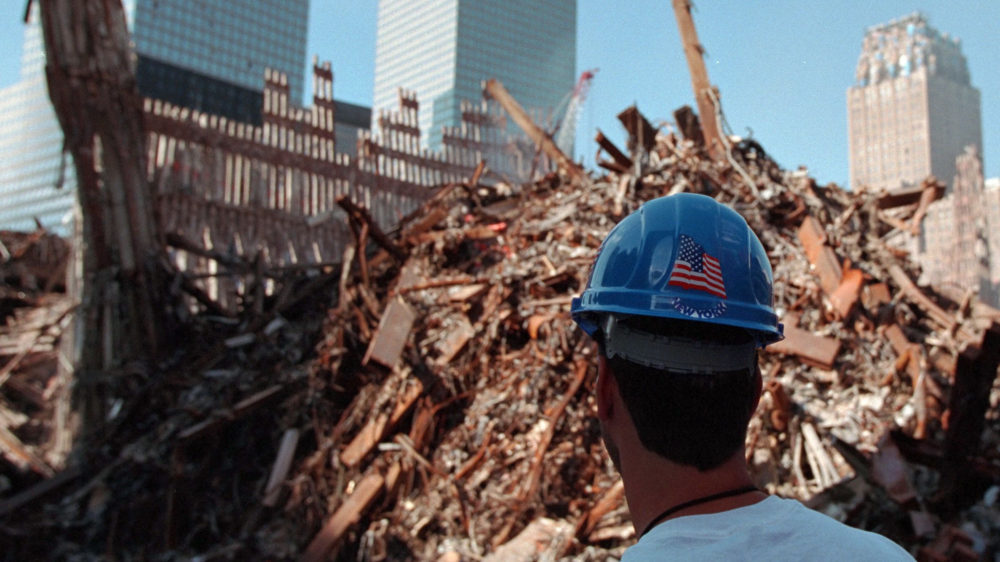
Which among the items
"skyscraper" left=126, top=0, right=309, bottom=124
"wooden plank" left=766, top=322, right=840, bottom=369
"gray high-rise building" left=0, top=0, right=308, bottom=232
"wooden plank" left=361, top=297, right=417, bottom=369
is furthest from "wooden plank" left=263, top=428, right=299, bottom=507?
"gray high-rise building" left=0, top=0, right=308, bottom=232

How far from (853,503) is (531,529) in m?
1.87

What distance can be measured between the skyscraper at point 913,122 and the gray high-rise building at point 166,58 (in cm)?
6268

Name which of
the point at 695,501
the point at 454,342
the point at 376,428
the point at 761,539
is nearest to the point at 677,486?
the point at 695,501

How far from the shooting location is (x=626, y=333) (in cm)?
115

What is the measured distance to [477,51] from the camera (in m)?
90.1

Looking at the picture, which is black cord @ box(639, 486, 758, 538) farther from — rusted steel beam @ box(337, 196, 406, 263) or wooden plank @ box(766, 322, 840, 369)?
rusted steel beam @ box(337, 196, 406, 263)

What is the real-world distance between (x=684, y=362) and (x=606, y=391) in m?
0.15

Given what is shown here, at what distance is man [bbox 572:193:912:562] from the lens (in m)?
1.07

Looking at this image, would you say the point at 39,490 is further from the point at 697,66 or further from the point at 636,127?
the point at 697,66

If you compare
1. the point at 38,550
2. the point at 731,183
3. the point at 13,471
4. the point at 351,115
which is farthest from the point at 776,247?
the point at 351,115

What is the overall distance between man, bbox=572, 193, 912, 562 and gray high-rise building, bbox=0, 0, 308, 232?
74.3m

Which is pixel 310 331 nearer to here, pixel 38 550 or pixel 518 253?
pixel 518 253

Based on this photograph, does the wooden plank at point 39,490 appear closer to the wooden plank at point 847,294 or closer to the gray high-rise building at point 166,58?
the wooden plank at point 847,294

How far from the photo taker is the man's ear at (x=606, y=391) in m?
1.17
